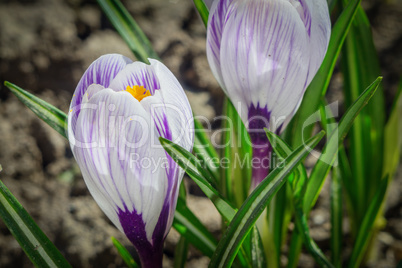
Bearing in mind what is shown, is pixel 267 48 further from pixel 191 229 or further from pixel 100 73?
pixel 191 229

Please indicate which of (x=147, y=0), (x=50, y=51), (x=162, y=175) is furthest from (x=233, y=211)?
(x=147, y=0)

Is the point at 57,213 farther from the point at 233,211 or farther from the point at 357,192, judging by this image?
the point at 357,192

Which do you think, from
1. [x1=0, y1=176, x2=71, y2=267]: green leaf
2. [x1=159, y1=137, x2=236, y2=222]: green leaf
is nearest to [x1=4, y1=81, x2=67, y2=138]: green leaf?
[x1=0, y1=176, x2=71, y2=267]: green leaf

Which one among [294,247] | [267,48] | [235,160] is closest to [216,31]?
[267,48]

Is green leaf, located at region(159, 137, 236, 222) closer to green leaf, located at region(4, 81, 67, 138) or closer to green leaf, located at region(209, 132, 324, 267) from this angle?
green leaf, located at region(209, 132, 324, 267)

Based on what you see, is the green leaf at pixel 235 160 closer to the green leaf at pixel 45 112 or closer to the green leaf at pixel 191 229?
the green leaf at pixel 191 229
